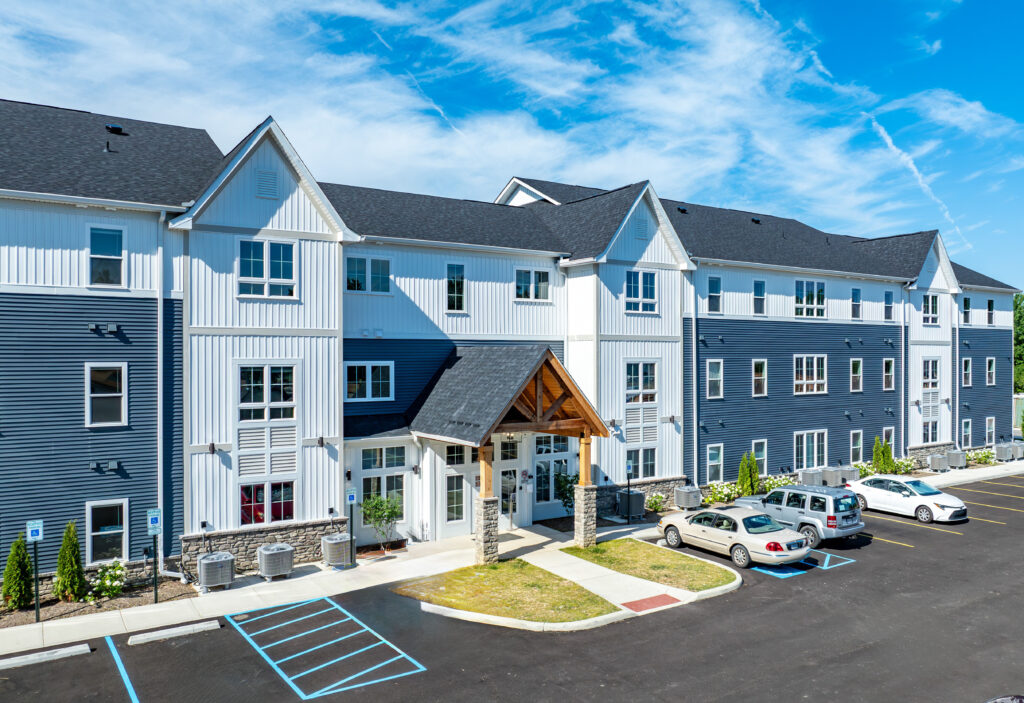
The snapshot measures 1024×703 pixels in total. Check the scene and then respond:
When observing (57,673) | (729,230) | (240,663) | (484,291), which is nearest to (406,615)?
(240,663)

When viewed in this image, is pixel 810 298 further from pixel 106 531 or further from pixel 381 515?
pixel 106 531

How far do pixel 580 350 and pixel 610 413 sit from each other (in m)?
2.49

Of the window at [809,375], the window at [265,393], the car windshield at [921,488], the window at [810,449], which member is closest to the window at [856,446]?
the window at [810,449]

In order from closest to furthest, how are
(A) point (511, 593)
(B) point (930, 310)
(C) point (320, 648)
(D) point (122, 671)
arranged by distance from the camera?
(D) point (122, 671), (C) point (320, 648), (A) point (511, 593), (B) point (930, 310)

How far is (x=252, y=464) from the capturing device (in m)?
19.2

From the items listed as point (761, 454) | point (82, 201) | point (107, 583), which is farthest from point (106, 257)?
point (761, 454)

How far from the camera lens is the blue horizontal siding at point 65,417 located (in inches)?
659

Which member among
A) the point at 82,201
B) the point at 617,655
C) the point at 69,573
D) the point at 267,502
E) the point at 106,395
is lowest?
the point at 617,655

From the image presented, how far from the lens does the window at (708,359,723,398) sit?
28.8 meters

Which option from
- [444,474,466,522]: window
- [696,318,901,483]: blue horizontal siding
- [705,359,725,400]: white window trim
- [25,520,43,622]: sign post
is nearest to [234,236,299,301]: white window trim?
[25,520,43,622]: sign post

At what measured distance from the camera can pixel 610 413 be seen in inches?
1015

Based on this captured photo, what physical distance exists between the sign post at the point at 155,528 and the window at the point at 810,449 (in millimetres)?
25217

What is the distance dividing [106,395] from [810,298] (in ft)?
90.9

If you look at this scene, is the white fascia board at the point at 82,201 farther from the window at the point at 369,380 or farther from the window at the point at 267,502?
the window at the point at 267,502
